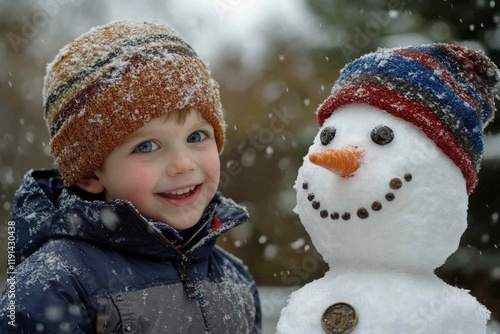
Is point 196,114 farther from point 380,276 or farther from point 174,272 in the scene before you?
point 380,276

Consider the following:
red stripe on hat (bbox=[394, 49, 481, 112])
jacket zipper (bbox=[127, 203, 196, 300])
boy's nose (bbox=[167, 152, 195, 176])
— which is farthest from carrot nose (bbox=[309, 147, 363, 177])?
jacket zipper (bbox=[127, 203, 196, 300])

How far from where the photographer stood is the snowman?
5.45 ft

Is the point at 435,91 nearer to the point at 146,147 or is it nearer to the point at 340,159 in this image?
the point at 340,159

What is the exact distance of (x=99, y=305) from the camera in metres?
1.90

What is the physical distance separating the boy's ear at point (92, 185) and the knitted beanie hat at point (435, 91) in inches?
30.9

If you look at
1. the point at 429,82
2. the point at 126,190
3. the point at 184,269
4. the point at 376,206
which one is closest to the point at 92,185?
the point at 126,190

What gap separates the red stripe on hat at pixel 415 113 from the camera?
1.70 m

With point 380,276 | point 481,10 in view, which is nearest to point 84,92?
point 380,276

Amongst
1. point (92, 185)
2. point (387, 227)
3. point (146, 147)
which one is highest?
point (146, 147)

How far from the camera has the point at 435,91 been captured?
172 cm

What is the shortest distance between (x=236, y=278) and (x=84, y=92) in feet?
2.94

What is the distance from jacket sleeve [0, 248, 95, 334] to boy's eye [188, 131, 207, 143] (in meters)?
0.55

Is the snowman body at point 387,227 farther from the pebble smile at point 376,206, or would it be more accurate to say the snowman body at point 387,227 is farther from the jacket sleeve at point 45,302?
the jacket sleeve at point 45,302

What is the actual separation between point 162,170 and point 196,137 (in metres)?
0.19
